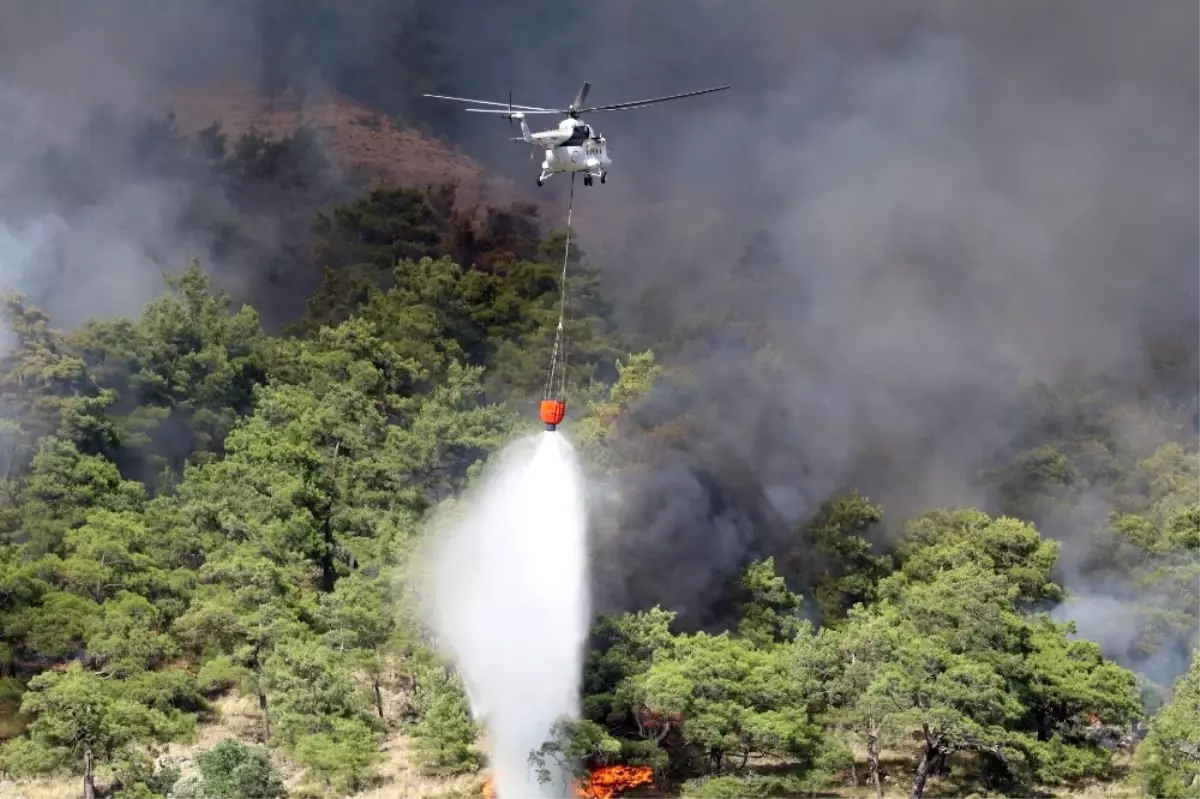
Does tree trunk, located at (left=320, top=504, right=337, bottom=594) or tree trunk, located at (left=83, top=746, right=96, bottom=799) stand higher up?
tree trunk, located at (left=320, top=504, right=337, bottom=594)

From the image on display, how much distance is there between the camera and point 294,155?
8694cm

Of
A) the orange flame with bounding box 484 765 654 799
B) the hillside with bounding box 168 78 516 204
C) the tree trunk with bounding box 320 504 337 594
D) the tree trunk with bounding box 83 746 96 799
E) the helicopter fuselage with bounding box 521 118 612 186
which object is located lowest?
the orange flame with bounding box 484 765 654 799

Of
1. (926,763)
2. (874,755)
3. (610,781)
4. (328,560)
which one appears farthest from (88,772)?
(926,763)

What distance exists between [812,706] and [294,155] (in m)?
59.8

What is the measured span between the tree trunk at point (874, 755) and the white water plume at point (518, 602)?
24.7 ft

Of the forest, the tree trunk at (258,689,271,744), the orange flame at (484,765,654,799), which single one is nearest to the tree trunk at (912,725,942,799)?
the forest

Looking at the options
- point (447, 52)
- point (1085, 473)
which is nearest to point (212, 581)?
point (1085, 473)

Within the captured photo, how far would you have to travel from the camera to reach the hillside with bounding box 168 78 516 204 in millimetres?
90812

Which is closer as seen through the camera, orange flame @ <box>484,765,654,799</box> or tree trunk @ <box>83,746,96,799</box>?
tree trunk @ <box>83,746,96,799</box>

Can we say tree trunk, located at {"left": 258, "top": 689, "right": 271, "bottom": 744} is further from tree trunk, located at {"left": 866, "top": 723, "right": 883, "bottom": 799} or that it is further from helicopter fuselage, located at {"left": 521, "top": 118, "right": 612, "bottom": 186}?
tree trunk, located at {"left": 866, "top": 723, "right": 883, "bottom": 799}

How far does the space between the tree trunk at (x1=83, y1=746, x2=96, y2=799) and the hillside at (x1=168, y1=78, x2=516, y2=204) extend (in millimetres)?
60248

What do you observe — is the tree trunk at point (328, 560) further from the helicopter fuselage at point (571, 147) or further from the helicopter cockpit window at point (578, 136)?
the helicopter cockpit window at point (578, 136)

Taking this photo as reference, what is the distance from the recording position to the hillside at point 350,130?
298ft

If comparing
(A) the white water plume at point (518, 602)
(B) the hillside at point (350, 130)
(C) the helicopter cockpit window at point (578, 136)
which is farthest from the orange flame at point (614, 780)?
(B) the hillside at point (350, 130)
